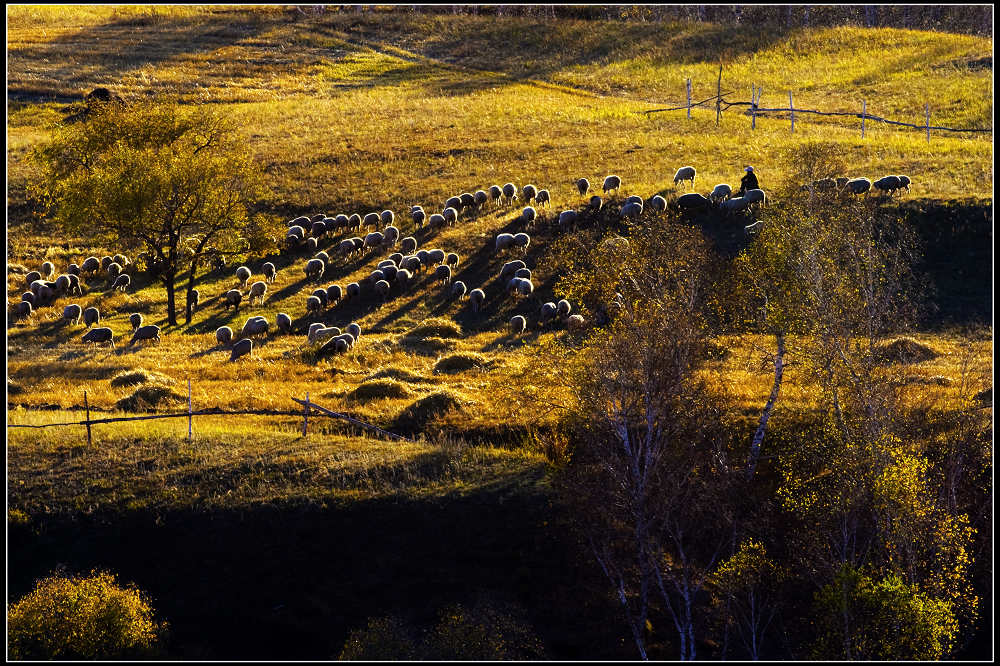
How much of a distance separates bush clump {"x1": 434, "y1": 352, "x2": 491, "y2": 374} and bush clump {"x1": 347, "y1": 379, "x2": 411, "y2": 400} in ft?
12.9

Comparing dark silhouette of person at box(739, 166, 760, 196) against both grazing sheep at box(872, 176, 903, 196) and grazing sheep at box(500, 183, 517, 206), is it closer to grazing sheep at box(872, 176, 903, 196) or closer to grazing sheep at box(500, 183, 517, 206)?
grazing sheep at box(872, 176, 903, 196)

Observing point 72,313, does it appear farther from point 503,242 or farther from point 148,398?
point 503,242

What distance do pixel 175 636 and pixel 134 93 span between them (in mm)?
80345

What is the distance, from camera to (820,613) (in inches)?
946

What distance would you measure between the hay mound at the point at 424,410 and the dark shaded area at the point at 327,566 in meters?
5.04

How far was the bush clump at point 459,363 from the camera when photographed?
Result: 3891cm

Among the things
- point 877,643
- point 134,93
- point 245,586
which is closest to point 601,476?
point 877,643

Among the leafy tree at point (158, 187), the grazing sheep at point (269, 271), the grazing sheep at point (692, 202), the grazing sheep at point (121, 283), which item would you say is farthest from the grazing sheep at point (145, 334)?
the grazing sheep at point (692, 202)

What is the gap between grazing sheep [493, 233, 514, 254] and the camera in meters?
52.0

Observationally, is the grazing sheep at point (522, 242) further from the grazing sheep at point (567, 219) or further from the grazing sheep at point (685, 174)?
the grazing sheep at point (685, 174)

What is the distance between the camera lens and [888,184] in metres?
50.7

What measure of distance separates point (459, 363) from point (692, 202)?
753 inches

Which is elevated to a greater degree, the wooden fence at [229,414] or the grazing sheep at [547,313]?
the grazing sheep at [547,313]

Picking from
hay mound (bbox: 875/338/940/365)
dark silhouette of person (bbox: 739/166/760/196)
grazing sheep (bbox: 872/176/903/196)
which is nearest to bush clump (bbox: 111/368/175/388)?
hay mound (bbox: 875/338/940/365)
